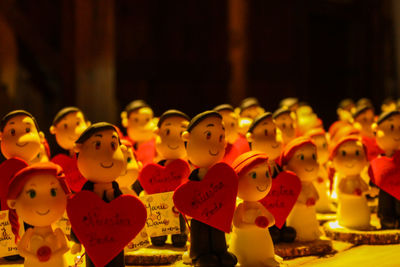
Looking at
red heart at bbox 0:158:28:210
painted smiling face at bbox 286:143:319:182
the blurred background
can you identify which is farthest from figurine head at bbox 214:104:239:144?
the blurred background

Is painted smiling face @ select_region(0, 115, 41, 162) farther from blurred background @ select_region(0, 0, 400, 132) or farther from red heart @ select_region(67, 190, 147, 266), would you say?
blurred background @ select_region(0, 0, 400, 132)

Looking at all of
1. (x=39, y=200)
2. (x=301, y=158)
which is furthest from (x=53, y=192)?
(x=301, y=158)

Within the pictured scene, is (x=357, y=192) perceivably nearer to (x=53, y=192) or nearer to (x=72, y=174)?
(x=72, y=174)

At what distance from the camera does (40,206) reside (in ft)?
4.33

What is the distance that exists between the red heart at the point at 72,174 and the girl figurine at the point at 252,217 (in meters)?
0.63

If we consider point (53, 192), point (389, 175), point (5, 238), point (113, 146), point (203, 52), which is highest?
point (203, 52)

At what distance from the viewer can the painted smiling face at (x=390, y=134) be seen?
2.00 meters

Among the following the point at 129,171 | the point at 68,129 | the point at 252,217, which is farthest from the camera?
the point at 68,129

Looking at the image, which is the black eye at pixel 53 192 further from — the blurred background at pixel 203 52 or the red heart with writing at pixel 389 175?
the blurred background at pixel 203 52

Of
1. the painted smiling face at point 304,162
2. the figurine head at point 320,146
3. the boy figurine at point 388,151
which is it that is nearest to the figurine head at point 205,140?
the painted smiling face at point 304,162

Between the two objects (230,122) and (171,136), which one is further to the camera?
(230,122)

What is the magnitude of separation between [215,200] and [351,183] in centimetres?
80

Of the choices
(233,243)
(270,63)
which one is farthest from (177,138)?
(270,63)

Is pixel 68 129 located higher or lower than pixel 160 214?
higher
